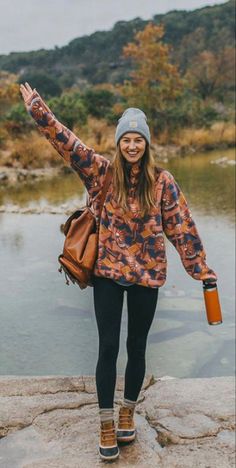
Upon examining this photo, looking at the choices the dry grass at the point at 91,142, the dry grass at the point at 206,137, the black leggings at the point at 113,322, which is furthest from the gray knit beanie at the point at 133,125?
the dry grass at the point at 206,137

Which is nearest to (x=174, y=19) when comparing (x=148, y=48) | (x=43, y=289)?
(x=148, y=48)

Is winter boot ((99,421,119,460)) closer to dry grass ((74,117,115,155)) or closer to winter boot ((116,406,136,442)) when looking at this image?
winter boot ((116,406,136,442))

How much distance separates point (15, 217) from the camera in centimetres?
775

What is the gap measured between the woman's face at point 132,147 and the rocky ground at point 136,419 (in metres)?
0.92

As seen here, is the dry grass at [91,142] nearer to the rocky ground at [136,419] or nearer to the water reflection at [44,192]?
the water reflection at [44,192]

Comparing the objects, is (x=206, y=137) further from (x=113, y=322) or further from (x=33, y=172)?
(x=113, y=322)

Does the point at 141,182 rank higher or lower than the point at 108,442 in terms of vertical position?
higher

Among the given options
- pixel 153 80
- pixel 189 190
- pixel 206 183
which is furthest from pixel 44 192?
pixel 153 80

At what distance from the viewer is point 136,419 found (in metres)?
2.28

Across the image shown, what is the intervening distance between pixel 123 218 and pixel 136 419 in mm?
851

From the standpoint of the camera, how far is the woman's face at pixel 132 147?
5.96 ft

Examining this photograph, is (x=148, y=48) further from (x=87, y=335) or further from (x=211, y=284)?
(x=211, y=284)

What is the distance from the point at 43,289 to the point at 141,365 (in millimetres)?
2753

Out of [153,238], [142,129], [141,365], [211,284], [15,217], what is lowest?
[15,217]
